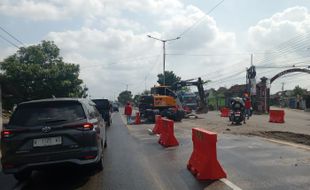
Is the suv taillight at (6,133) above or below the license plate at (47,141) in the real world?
above

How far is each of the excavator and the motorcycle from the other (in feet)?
18.5

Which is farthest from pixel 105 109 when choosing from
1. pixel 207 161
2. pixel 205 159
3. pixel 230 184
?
pixel 230 184

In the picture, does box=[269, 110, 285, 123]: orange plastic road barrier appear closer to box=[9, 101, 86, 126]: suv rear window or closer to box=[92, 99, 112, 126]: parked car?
box=[92, 99, 112, 126]: parked car

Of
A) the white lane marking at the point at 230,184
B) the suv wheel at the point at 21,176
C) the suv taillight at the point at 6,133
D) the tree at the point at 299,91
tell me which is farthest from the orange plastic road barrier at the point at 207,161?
the tree at the point at 299,91

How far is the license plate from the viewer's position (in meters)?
8.28

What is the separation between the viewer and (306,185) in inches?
296

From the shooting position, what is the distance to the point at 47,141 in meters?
8.30

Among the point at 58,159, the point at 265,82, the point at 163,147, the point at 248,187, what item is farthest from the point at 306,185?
the point at 265,82

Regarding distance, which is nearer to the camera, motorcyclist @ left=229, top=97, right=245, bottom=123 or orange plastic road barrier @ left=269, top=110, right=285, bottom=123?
motorcyclist @ left=229, top=97, right=245, bottom=123

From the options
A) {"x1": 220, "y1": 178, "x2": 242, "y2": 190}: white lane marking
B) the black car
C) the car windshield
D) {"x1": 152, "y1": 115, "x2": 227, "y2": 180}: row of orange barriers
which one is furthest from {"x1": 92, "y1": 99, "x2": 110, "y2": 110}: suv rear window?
the car windshield

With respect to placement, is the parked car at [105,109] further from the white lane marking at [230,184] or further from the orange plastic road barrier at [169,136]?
the white lane marking at [230,184]

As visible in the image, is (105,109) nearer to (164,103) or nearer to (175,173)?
(164,103)

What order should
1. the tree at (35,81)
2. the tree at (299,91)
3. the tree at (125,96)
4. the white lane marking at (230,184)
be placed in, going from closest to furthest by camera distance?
the white lane marking at (230,184)
the tree at (35,81)
the tree at (299,91)
the tree at (125,96)

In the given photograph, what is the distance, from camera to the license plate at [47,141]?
8281 millimetres
